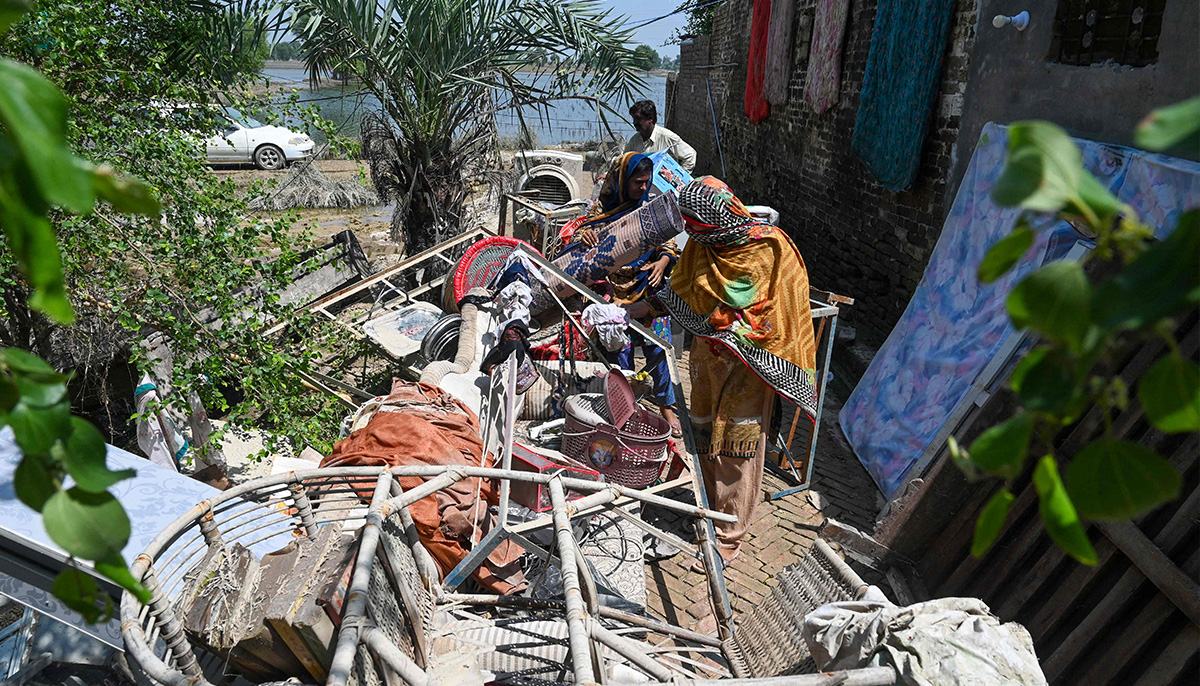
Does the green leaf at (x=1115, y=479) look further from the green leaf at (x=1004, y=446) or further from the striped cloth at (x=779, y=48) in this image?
the striped cloth at (x=779, y=48)

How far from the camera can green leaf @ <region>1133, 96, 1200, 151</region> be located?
0.45 meters

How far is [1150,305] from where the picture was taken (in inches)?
18.3

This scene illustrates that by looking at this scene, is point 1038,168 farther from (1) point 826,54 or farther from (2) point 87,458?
(1) point 826,54

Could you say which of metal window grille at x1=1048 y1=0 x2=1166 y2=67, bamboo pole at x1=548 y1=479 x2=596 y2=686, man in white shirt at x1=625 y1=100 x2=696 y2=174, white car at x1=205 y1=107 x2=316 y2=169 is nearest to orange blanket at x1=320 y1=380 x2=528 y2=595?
bamboo pole at x1=548 y1=479 x2=596 y2=686

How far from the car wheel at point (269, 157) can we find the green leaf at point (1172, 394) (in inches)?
663

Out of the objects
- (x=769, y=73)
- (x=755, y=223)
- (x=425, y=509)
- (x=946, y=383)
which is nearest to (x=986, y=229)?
(x=946, y=383)

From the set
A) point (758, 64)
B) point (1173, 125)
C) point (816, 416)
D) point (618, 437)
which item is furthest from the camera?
point (758, 64)

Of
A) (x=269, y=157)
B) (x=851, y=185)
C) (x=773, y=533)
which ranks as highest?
(x=851, y=185)

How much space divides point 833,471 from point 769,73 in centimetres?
655

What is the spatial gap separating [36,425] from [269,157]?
16.6 m

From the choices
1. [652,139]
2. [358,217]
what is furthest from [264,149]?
[652,139]

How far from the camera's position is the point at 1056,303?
0.48 metres

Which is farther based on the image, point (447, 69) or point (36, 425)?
point (447, 69)

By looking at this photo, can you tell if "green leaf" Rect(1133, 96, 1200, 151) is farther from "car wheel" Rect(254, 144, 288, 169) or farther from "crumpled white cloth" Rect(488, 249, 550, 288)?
"car wheel" Rect(254, 144, 288, 169)
